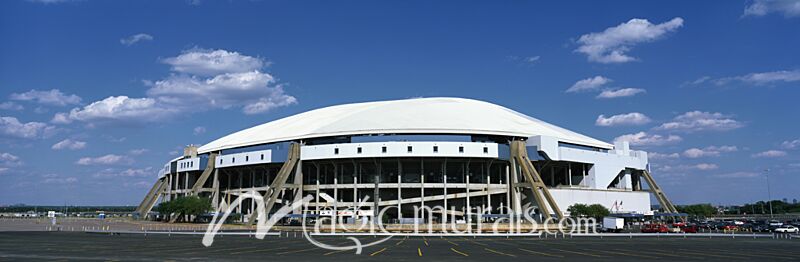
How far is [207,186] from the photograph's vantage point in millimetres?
89562

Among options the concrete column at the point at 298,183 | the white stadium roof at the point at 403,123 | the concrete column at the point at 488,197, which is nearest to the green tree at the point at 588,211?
the concrete column at the point at 488,197

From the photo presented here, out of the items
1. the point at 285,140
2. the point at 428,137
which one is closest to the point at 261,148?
the point at 285,140

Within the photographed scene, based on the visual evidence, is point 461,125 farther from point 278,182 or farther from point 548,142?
point 278,182

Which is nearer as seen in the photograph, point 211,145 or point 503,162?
point 503,162

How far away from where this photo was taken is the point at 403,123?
74500 millimetres

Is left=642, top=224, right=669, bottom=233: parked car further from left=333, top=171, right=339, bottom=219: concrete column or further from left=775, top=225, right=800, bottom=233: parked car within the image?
left=333, top=171, right=339, bottom=219: concrete column

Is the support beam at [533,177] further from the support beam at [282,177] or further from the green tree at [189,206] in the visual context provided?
the green tree at [189,206]

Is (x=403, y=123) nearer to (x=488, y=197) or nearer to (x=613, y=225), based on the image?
(x=488, y=197)

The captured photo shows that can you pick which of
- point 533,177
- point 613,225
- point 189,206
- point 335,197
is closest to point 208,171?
point 189,206

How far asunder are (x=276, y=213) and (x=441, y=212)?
1984 centimetres

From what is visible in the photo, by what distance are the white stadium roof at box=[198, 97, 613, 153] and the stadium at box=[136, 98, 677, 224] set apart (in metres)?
0.19

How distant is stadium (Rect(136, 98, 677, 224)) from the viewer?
69.8 m

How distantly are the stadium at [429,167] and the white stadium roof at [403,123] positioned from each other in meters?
0.19

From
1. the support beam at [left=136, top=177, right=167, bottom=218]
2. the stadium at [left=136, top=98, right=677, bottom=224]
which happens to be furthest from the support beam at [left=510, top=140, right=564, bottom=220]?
the support beam at [left=136, top=177, right=167, bottom=218]
